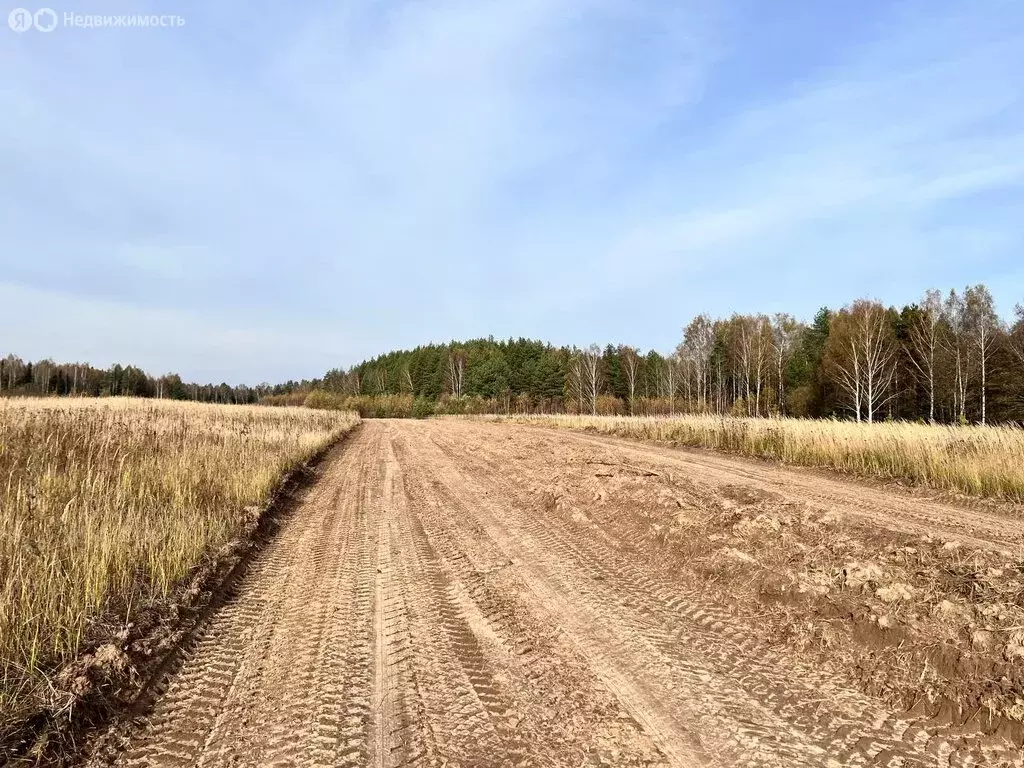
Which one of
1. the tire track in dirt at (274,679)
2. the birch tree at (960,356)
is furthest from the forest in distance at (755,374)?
the tire track in dirt at (274,679)

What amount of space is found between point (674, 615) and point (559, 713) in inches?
73.6

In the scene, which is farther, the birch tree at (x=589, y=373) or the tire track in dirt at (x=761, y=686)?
the birch tree at (x=589, y=373)

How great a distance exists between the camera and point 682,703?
3088 mm

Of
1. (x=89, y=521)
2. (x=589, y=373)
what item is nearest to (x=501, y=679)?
(x=89, y=521)

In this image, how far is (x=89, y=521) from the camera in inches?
197

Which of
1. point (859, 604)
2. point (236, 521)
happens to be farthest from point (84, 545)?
point (859, 604)

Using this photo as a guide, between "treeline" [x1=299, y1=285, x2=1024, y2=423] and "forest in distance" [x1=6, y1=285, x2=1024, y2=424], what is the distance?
0.14 metres

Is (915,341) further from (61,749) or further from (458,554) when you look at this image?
(61,749)

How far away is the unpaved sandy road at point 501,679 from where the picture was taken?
269 cm

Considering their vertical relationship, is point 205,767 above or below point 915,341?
→ below

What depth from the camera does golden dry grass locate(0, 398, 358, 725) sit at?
3.41m

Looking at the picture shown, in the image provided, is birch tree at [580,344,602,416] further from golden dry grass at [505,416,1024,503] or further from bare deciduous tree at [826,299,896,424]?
golden dry grass at [505,416,1024,503]

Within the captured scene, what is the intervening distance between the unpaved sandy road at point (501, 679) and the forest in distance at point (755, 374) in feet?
54.0

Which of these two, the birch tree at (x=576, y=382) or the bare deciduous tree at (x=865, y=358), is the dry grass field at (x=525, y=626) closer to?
the bare deciduous tree at (x=865, y=358)
